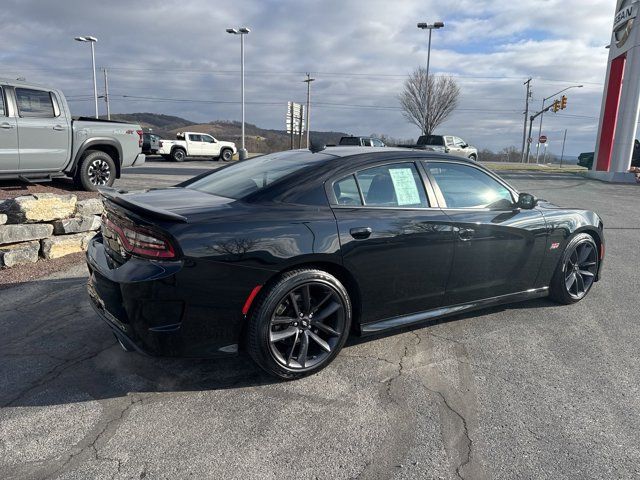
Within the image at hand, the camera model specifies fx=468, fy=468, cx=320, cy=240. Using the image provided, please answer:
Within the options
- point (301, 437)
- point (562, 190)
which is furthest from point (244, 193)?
point (562, 190)

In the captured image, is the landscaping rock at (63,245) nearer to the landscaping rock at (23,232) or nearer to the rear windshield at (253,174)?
the landscaping rock at (23,232)

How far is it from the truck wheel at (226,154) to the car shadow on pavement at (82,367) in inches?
1128

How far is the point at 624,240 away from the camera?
26.8ft

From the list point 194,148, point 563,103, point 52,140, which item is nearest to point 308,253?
point 52,140

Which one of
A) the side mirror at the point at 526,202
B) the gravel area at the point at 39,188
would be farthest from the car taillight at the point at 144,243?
the gravel area at the point at 39,188

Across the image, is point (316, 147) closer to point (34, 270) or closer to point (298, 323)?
point (298, 323)

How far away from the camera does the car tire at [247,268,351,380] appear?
292 centimetres

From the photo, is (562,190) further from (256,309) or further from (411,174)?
(256,309)

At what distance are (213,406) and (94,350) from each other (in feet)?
4.01

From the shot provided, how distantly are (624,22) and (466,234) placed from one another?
2502cm

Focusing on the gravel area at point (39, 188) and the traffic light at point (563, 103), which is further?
the traffic light at point (563, 103)

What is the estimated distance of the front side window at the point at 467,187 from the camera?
3.80 m

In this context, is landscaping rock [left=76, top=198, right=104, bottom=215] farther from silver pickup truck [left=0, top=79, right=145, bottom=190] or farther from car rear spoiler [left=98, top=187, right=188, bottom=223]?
silver pickup truck [left=0, top=79, right=145, bottom=190]

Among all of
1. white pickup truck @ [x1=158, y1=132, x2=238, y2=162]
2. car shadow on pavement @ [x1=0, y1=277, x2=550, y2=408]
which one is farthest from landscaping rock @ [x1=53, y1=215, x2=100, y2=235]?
white pickup truck @ [x1=158, y1=132, x2=238, y2=162]
